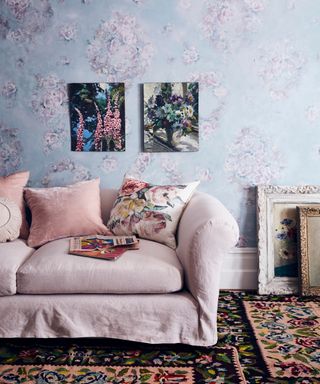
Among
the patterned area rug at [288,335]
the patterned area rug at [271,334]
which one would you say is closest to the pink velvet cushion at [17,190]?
the patterned area rug at [271,334]

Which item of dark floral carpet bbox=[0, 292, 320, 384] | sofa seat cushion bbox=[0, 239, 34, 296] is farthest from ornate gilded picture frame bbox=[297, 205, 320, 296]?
sofa seat cushion bbox=[0, 239, 34, 296]

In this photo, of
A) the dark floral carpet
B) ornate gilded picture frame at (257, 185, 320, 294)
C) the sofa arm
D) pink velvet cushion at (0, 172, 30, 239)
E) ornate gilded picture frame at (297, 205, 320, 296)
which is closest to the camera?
the dark floral carpet

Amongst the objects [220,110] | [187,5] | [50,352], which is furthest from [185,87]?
[50,352]

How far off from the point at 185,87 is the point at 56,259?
5.00ft

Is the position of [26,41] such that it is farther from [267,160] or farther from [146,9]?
[267,160]

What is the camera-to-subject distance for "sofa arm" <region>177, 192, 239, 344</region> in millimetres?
2387

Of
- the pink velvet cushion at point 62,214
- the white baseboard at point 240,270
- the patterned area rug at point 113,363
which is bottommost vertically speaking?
the patterned area rug at point 113,363

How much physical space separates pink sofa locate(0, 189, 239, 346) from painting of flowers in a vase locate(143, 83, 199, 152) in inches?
40.6

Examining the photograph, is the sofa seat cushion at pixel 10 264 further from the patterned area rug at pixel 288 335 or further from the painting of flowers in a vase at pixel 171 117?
the patterned area rug at pixel 288 335

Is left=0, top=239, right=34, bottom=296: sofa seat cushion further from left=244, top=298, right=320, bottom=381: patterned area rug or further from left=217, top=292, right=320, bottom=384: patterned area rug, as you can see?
left=244, top=298, right=320, bottom=381: patterned area rug

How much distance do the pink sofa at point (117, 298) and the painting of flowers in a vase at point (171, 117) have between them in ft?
3.39

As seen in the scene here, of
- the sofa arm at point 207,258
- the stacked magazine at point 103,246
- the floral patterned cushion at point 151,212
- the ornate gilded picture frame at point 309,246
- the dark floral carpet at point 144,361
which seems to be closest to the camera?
the dark floral carpet at point 144,361

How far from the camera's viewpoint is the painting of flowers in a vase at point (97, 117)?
3404 millimetres

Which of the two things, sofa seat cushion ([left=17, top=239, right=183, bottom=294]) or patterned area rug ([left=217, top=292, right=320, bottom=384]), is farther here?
sofa seat cushion ([left=17, top=239, right=183, bottom=294])
